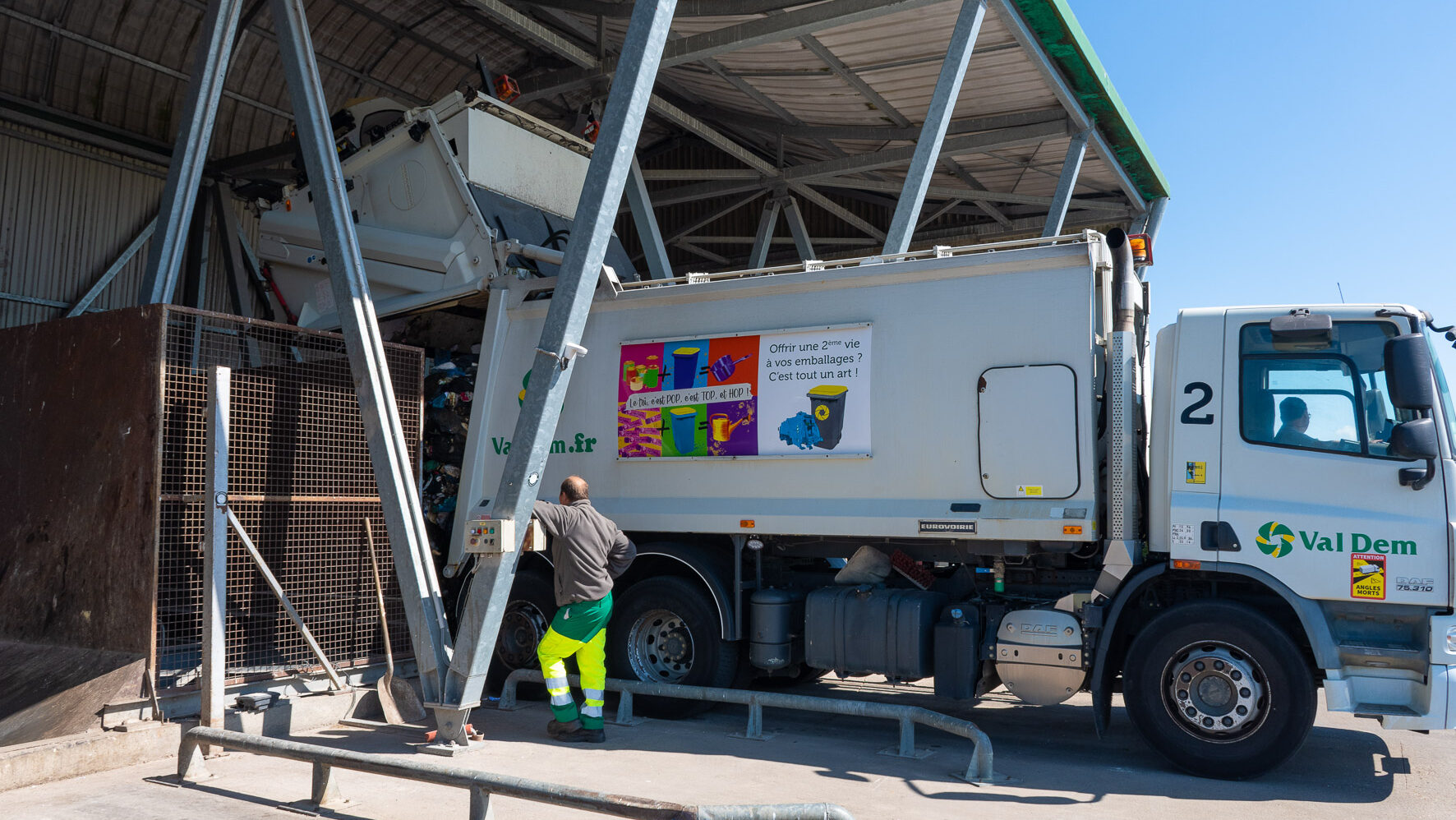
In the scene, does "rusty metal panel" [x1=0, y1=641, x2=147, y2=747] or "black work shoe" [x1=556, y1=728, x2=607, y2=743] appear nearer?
"rusty metal panel" [x1=0, y1=641, x2=147, y2=747]

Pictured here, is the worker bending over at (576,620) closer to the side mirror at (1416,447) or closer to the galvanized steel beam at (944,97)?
the side mirror at (1416,447)

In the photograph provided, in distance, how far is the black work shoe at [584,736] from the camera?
627 cm

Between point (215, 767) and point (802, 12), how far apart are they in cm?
792

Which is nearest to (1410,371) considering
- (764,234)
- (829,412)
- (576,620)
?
(829,412)

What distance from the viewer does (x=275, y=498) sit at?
6.58 m

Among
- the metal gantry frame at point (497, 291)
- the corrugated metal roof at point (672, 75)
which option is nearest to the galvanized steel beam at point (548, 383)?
the metal gantry frame at point (497, 291)

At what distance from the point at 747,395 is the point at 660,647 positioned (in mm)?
1920

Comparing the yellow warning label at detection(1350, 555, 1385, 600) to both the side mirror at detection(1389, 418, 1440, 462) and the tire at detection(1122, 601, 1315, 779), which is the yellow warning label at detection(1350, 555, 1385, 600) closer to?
the tire at detection(1122, 601, 1315, 779)

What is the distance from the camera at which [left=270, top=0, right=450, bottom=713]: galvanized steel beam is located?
626cm

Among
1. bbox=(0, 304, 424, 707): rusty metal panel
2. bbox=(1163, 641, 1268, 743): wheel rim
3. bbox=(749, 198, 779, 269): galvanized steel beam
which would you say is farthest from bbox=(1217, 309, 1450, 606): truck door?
bbox=(749, 198, 779, 269): galvanized steel beam

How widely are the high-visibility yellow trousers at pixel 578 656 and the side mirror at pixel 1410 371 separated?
14.7ft

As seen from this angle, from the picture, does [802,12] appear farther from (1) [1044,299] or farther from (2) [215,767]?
(2) [215,767]

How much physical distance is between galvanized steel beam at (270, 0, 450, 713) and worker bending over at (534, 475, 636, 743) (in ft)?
2.20

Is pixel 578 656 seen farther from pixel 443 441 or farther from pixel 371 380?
pixel 443 441
